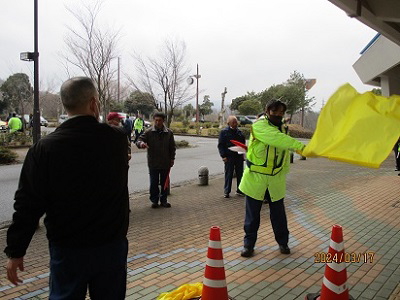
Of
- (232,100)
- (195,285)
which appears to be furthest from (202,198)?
(232,100)

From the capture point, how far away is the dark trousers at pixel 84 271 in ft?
6.96

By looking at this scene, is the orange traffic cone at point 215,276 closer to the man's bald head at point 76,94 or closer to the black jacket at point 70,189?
the black jacket at point 70,189

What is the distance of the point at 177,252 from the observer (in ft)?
16.0

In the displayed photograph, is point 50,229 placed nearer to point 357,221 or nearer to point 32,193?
point 32,193

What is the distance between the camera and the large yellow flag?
2764 millimetres

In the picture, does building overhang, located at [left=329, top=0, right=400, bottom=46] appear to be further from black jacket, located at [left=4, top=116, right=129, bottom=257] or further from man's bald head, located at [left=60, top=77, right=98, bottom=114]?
black jacket, located at [left=4, top=116, right=129, bottom=257]

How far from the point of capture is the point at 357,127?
2.85m

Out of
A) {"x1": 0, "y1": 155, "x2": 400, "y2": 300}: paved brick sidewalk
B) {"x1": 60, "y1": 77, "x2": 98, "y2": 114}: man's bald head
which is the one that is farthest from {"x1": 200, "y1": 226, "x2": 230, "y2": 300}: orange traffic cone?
{"x1": 60, "y1": 77, "x2": 98, "y2": 114}: man's bald head

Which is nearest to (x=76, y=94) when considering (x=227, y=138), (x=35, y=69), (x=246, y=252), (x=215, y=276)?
(x=215, y=276)

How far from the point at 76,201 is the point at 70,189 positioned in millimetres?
76

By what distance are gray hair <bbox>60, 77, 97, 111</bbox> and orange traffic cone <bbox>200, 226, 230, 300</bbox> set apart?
5.52 ft

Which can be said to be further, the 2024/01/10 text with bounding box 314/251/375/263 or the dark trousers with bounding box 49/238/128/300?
the 2024/01/10 text with bounding box 314/251/375/263

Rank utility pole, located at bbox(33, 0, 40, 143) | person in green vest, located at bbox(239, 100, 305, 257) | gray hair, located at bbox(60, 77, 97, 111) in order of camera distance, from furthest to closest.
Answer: utility pole, located at bbox(33, 0, 40, 143)
person in green vest, located at bbox(239, 100, 305, 257)
gray hair, located at bbox(60, 77, 97, 111)

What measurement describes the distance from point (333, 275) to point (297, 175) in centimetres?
902
